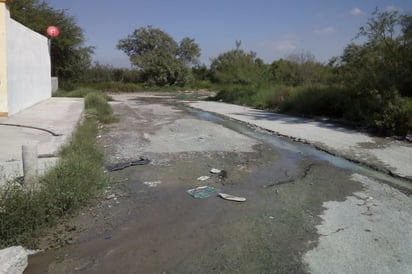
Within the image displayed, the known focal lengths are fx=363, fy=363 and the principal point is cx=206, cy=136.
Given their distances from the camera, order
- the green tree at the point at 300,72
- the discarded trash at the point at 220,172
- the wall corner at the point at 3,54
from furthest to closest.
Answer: the green tree at the point at 300,72
the wall corner at the point at 3,54
the discarded trash at the point at 220,172

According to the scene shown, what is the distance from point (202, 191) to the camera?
595 cm

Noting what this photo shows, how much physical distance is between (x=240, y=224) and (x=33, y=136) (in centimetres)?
647

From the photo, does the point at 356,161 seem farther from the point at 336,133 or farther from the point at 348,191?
the point at 336,133

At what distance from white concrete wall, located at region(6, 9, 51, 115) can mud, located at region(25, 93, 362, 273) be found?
6.28 m

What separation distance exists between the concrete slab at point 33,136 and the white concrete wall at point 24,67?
37.7 inches

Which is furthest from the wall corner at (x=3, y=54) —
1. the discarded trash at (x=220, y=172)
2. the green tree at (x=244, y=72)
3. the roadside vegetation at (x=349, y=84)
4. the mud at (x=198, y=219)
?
the green tree at (x=244, y=72)

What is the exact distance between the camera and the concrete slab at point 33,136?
6371mm

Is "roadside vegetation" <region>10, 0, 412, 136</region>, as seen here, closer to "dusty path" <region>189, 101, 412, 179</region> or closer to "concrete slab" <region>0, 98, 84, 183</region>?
"dusty path" <region>189, 101, 412, 179</region>

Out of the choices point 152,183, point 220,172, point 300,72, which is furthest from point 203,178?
point 300,72

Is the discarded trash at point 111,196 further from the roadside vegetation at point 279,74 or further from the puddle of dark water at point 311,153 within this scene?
the roadside vegetation at point 279,74

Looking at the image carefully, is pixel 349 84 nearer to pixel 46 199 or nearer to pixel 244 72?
pixel 46 199

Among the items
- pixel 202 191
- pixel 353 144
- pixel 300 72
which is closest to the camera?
pixel 202 191

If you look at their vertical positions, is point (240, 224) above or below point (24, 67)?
below

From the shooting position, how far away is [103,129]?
12445mm
